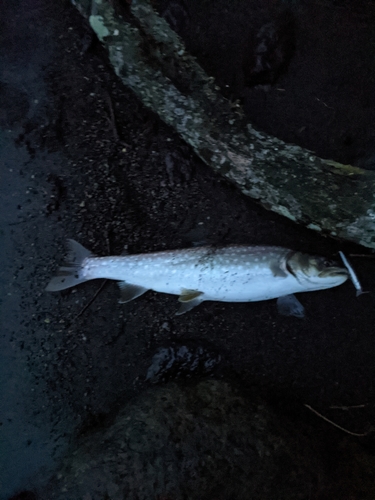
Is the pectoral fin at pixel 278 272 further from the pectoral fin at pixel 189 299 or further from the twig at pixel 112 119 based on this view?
the twig at pixel 112 119

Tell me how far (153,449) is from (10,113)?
2.92m

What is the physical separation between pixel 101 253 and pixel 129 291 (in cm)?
44

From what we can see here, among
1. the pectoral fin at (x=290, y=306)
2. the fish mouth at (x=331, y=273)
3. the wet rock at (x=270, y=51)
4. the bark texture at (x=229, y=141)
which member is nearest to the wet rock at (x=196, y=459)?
the pectoral fin at (x=290, y=306)

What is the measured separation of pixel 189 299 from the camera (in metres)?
2.92

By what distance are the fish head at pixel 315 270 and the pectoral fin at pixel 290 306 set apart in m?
0.23

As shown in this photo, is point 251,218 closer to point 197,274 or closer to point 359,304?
point 197,274

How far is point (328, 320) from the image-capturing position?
10.3 ft

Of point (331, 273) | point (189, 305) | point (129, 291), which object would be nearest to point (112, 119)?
point (129, 291)

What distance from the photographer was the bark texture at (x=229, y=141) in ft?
8.53

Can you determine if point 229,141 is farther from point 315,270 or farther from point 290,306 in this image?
point 290,306

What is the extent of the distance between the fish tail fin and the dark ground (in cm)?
14

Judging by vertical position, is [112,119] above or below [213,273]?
above

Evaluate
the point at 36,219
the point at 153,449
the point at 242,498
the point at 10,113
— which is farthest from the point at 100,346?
the point at 10,113

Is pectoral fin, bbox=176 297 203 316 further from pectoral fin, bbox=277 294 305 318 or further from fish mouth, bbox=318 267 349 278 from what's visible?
fish mouth, bbox=318 267 349 278
